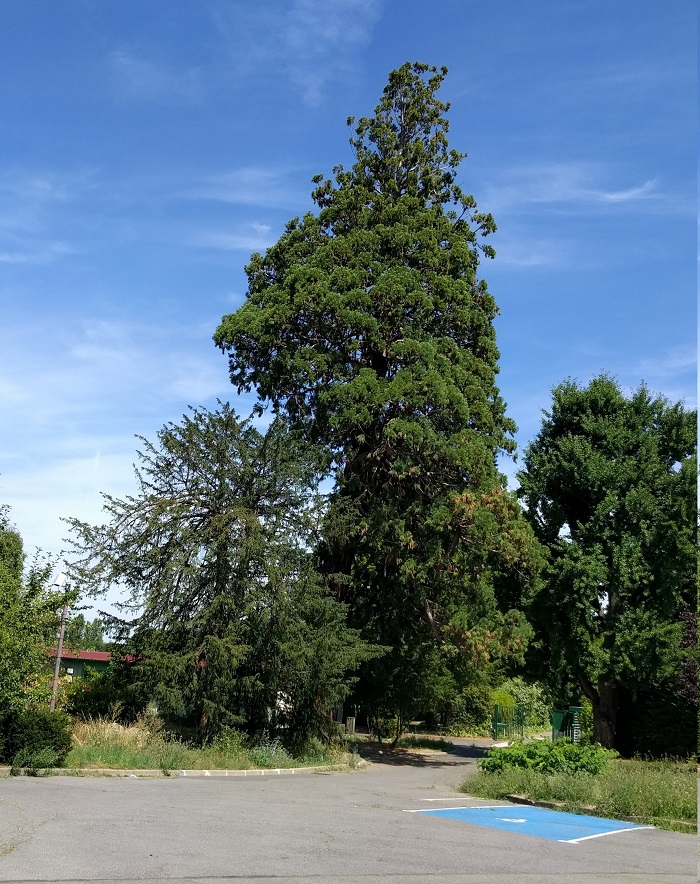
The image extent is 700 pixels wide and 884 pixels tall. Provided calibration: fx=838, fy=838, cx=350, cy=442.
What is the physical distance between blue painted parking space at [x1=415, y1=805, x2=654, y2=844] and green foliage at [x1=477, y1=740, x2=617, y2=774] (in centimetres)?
196

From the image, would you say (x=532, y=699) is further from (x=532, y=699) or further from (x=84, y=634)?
(x=84, y=634)

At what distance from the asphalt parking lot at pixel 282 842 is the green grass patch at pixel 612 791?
2.19 feet

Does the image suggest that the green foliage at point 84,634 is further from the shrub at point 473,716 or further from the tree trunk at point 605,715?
the shrub at point 473,716

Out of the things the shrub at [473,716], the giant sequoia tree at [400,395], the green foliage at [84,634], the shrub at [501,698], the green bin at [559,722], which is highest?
the giant sequoia tree at [400,395]

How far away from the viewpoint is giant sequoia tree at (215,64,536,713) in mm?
24047

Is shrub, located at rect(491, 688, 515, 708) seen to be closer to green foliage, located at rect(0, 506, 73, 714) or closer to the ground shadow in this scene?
the ground shadow

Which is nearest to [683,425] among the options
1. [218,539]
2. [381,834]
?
[218,539]

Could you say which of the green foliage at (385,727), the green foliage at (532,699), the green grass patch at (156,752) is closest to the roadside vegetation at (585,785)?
the green grass patch at (156,752)

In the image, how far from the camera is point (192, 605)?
20.9 metres

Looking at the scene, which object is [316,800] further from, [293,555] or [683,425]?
[683,425]

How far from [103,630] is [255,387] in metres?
9.86

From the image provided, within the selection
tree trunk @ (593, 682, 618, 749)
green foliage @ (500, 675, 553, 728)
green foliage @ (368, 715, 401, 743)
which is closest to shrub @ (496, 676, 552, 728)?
green foliage @ (500, 675, 553, 728)

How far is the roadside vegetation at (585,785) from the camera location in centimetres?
1317

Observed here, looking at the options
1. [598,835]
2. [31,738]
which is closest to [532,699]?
[31,738]
